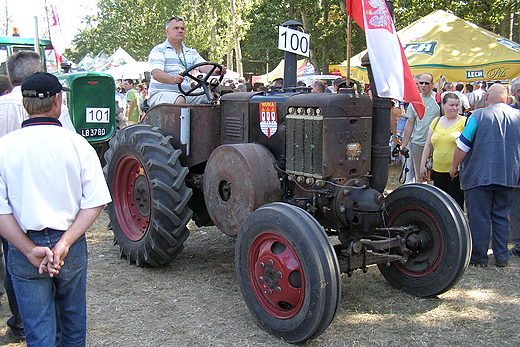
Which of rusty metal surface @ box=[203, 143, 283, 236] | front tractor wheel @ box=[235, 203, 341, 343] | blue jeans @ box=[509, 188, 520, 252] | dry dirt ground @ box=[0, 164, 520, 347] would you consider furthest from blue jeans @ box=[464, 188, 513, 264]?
front tractor wheel @ box=[235, 203, 341, 343]

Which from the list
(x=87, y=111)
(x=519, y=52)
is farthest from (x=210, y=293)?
(x=519, y=52)

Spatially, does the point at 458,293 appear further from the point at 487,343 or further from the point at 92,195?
the point at 92,195

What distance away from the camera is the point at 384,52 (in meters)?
4.14

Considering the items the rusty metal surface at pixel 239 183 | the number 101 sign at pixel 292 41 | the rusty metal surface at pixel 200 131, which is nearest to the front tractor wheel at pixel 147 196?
the rusty metal surface at pixel 200 131

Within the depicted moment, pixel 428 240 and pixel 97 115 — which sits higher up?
pixel 97 115

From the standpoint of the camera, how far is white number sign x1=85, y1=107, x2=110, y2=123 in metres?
8.49

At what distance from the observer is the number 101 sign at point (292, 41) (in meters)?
4.75

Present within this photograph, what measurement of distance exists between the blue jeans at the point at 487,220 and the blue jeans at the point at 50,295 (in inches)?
160

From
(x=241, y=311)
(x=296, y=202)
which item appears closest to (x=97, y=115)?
(x=296, y=202)

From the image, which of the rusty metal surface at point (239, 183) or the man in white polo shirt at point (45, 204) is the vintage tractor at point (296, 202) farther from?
the man in white polo shirt at point (45, 204)

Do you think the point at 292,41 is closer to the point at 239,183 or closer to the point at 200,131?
the point at 200,131

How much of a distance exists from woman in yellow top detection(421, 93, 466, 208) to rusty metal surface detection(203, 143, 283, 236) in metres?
2.70

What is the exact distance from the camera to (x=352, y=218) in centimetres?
396

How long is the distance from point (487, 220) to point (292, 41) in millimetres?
2709
